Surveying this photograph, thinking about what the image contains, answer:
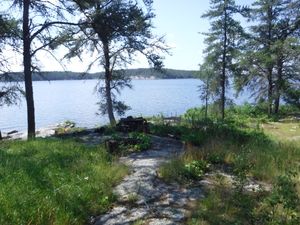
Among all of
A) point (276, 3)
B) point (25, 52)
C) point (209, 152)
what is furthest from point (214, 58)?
point (209, 152)

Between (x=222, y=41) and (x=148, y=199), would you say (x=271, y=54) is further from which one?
(x=148, y=199)

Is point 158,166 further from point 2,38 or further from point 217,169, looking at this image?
point 2,38

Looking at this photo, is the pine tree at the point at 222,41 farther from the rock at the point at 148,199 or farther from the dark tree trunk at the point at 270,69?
the rock at the point at 148,199

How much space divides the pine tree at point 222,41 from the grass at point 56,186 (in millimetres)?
24137

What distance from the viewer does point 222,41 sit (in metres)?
31.8

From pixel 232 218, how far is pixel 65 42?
14.5m

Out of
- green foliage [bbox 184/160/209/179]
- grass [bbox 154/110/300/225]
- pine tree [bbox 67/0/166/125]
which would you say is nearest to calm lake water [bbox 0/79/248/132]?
pine tree [bbox 67/0/166/125]

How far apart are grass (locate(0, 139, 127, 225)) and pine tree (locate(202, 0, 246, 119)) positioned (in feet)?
79.2

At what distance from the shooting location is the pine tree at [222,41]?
31.0m

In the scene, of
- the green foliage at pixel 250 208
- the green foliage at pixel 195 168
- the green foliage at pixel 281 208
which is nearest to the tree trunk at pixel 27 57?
the green foliage at pixel 195 168

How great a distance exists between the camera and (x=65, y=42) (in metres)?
18.2

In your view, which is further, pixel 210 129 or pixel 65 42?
pixel 65 42

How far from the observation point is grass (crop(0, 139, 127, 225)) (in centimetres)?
491

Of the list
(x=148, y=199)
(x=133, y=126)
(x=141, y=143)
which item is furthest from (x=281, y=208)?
(x=133, y=126)
